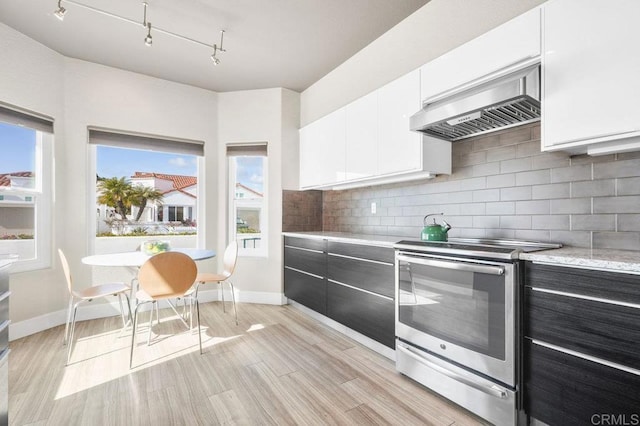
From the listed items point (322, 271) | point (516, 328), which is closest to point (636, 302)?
point (516, 328)

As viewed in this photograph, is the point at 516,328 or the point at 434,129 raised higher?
the point at 434,129

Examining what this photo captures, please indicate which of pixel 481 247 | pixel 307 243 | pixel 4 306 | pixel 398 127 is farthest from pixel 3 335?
pixel 398 127

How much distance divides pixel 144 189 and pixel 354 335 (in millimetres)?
3169

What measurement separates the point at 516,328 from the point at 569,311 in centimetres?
26

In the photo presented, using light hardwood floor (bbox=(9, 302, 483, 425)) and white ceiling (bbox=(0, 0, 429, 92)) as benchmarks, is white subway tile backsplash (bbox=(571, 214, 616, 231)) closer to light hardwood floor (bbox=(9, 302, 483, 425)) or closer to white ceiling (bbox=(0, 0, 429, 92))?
light hardwood floor (bbox=(9, 302, 483, 425))

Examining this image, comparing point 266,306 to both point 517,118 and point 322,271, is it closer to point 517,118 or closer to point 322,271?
point 322,271

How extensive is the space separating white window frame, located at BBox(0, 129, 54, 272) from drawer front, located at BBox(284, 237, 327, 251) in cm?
258

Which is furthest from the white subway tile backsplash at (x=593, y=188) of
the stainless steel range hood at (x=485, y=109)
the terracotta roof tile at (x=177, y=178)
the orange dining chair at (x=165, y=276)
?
the terracotta roof tile at (x=177, y=178)

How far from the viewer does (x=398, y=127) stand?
2.58 m

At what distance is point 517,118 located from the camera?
2008 mm

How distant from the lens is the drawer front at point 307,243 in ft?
10.5

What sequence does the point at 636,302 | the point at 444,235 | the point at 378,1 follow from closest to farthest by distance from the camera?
the point at 636,302, the point at 444,235, the point at 378,1

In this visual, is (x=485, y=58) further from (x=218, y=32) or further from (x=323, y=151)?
(x=218, y=32)

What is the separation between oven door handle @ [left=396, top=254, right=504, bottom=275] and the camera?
1.63 meters
